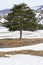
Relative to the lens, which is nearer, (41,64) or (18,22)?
(41,64)

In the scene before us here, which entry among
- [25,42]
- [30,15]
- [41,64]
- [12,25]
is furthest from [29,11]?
[41,64]

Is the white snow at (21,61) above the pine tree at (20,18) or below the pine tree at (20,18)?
below

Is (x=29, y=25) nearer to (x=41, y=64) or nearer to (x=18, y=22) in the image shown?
(x=18, y=22)

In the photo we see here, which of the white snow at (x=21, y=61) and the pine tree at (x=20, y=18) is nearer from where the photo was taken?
the white snow at (x=21, y=61)

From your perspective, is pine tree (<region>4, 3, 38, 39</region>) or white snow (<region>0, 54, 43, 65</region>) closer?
white snow (<region>0, 54, 43, 65</region>)

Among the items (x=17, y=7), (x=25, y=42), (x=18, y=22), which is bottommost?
(x=25, y=42)

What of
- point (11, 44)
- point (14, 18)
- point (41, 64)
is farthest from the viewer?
point (14, 18)

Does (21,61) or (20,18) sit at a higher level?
(20,18)

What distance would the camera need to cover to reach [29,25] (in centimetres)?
4044

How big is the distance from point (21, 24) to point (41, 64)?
77.4ft

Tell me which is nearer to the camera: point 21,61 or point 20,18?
point 21,61

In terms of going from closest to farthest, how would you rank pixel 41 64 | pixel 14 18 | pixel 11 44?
pixel 41 64 < pixel 11 44 < pixel 14 18

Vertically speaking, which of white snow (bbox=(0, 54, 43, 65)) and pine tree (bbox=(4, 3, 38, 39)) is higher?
pine tree (bbox=(4, 3, 38, 39))

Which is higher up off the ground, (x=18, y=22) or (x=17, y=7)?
(x=17, y=7)
